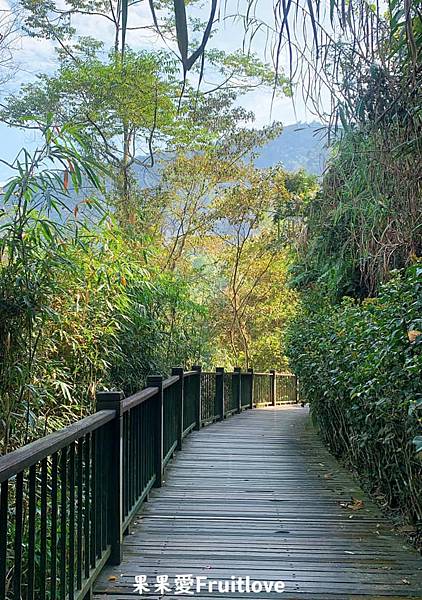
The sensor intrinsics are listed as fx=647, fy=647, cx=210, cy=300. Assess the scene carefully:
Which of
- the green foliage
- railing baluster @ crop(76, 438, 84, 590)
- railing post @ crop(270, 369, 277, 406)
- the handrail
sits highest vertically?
the green foliage

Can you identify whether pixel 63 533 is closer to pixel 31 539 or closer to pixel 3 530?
pixel 31 539

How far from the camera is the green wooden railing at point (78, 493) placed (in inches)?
65.6

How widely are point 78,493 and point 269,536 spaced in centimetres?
147

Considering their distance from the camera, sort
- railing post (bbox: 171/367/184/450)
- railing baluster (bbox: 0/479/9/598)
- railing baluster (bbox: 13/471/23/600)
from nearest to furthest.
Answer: railing baluster (bbox: 0/479/9/598)
railing baluster (bbox: 13/471/23/600)
railing post (bbox: 171/367/184/450)

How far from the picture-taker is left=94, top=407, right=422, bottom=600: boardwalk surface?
107 inches

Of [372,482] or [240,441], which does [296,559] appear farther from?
[240,441]

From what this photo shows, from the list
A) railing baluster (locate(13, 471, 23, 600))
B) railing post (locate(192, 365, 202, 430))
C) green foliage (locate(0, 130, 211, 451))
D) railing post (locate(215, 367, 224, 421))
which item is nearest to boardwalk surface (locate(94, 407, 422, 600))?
green foliage (locate(0, 130, 211, 451))

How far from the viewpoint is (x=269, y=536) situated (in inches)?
135

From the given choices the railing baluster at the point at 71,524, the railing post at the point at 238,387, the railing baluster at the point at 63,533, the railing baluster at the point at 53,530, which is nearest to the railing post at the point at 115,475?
the railing baluster at the point at 71,524

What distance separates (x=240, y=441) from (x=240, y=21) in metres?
6.40

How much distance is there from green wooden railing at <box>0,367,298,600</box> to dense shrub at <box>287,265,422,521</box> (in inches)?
44.4

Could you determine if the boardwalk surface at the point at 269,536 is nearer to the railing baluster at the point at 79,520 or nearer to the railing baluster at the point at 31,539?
the railing baluster at the point at 79,520

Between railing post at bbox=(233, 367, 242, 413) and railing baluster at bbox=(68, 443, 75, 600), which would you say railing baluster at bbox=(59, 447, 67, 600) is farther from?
railing post at bbox=(233, 367, 242, 413)

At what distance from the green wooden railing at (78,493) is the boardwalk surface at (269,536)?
0.52ft
